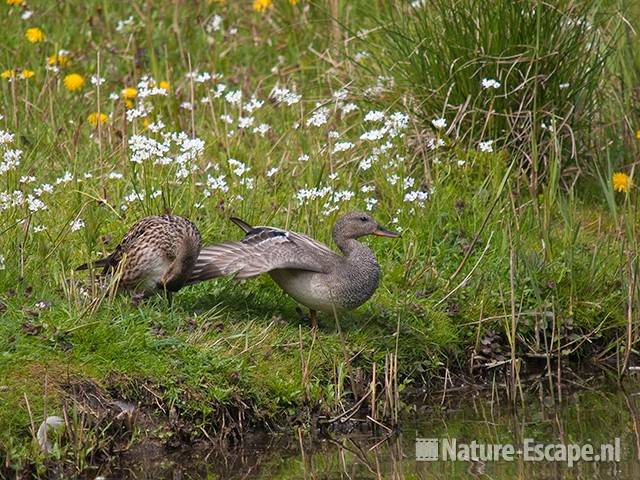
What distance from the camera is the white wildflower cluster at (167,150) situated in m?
7.04

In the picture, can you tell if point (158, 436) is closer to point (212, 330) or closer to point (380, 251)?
point (212, 330)

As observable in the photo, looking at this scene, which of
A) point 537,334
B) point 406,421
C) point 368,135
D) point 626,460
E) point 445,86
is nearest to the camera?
point 626,460

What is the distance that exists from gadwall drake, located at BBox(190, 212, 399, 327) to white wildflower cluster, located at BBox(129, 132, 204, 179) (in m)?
0.83

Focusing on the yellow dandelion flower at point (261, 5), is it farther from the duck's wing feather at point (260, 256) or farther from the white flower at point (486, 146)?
the duck's wing feather at point (260, 256)

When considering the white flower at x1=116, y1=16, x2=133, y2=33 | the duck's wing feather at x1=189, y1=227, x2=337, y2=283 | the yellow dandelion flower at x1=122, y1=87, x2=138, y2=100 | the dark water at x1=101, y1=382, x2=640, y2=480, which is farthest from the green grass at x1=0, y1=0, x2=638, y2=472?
the white flower at x1=116, y1=16, x2=133, y2=33

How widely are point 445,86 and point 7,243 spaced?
301cm

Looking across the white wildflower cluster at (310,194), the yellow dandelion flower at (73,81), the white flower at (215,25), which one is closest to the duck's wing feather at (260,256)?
the white wildflower cluster at (310,194)

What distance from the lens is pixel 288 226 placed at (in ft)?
23.9

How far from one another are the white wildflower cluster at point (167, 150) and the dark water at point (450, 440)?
1.87 metres

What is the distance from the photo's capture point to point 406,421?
630cm

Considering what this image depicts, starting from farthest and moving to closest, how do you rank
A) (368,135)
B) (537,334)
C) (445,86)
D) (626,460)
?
(445,86), (368,135), (537,334), (626,460)

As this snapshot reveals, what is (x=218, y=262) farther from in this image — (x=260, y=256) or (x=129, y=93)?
(x=129, y=93)

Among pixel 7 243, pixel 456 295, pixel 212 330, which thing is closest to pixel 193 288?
pixel 212 330

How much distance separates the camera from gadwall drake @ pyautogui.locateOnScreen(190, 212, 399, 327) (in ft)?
20.5
